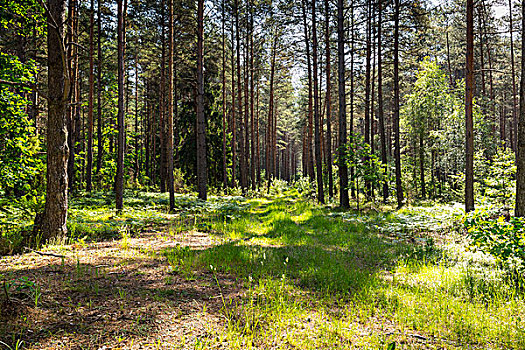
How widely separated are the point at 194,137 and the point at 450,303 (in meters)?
20.5

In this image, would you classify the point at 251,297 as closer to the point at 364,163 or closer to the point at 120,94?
the point at 120,94

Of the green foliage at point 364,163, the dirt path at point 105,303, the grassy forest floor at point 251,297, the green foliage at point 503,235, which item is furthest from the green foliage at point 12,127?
the green foliage at point 364,163

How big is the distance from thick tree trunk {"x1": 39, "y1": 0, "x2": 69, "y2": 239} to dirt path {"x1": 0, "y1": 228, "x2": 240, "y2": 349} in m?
1.09

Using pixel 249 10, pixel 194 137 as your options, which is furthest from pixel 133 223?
pixel 249 10

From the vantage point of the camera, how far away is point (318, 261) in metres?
5.82

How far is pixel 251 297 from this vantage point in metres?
3.92

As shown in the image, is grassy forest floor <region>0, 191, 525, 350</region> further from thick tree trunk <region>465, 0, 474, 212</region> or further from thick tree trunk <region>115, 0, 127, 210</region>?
thick tree trunk <region>465, 0, 474, 212</region>

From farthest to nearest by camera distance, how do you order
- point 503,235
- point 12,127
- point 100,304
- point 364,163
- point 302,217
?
point 364,163 < point 302,217 < point 12,127 < point 503,235 < point 100,304

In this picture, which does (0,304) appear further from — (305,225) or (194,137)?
(194,137)

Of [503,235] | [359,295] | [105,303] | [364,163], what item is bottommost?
[359,295]

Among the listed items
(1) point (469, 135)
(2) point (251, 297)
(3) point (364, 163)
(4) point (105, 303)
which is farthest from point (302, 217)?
(4) point (105, 303)

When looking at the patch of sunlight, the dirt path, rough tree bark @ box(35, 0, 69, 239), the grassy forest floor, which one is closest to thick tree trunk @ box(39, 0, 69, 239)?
rough tree bark @ box(35, 0, 69, 239)

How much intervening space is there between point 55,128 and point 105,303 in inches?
180

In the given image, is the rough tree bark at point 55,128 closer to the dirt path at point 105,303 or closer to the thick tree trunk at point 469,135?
the dirt path at point 105,303
